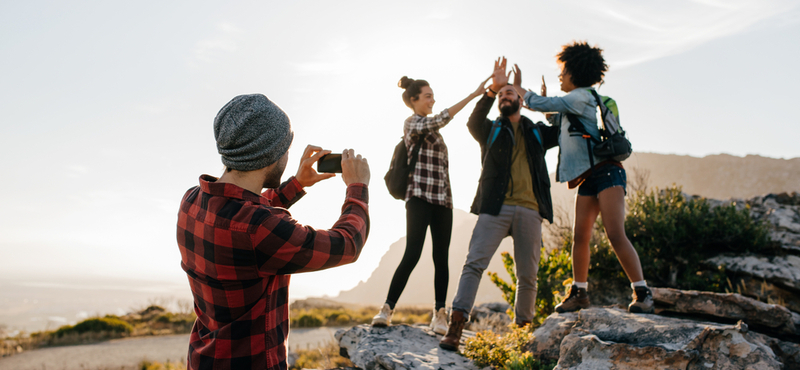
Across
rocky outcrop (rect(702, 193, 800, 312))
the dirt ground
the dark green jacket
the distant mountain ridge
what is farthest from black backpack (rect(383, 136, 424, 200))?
the distant mountain ridge

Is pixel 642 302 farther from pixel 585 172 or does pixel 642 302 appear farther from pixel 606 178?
pixel 585 172

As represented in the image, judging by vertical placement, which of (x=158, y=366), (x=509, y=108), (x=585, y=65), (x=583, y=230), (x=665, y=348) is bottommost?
(x=158, y=366)

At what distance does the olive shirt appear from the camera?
12.5ft

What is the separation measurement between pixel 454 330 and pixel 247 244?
258 centimetres

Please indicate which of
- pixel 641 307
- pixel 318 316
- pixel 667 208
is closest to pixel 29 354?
pixel 318 316

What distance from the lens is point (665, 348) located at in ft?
8.43

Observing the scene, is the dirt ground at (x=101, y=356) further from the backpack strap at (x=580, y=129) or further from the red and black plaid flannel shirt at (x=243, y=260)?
the backpack strap at (x=580, y=129)

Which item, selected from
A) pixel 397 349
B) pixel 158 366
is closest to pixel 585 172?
pixel 397 349

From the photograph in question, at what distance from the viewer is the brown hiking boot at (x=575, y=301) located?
12.4 feet

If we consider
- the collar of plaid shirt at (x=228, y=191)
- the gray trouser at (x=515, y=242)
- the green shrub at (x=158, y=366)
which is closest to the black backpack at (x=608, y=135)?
the gray trouser at (x=515, y=242)

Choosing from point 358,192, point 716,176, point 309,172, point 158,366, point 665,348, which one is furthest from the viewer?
point 716,176

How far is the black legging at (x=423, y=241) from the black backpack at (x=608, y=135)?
4.47 ft

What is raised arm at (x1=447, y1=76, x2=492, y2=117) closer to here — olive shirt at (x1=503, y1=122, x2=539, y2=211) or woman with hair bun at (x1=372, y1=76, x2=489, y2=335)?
woman with hair bun at (x1=372, y1=76, x2=489, y2=335)

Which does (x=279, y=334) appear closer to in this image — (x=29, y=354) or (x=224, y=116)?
(x=224, y=116)
